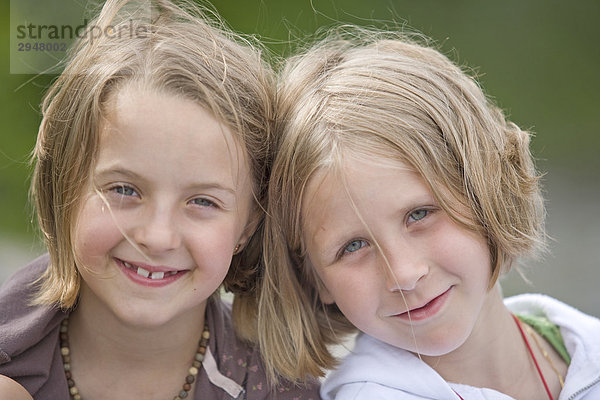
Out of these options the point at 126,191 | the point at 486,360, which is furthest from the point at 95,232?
the point at 486,360

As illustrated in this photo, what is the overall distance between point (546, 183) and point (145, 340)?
382 cm

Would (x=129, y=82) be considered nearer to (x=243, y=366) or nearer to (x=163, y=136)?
(x=163, y=136)

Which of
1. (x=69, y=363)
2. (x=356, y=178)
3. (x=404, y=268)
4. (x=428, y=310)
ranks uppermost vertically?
(x=356, y=178)

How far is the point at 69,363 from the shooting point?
1.95 metres

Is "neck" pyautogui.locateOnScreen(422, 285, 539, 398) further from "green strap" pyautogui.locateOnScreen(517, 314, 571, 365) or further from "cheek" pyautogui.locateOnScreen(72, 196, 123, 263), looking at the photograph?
"cheek" pyautogui.locateOnScreen(72, 196, 123, 263)

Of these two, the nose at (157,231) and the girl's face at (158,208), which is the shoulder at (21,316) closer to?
the girl's face at (158,208)

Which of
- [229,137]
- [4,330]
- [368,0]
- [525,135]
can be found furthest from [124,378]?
[368,0]

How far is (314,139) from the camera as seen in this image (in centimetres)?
180

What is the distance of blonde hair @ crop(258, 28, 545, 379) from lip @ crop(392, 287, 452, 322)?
0.52 ft

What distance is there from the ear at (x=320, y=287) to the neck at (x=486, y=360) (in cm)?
28

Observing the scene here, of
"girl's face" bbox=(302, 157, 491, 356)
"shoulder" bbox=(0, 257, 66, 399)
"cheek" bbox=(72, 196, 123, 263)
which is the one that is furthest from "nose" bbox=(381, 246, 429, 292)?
"shoulder" bbox=(0, 257, 66, 399)

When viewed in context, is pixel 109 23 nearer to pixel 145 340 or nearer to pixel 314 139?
pixel 314 139

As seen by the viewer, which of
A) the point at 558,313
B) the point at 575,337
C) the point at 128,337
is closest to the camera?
the point at 128,337

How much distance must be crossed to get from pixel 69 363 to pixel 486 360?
102 cm
